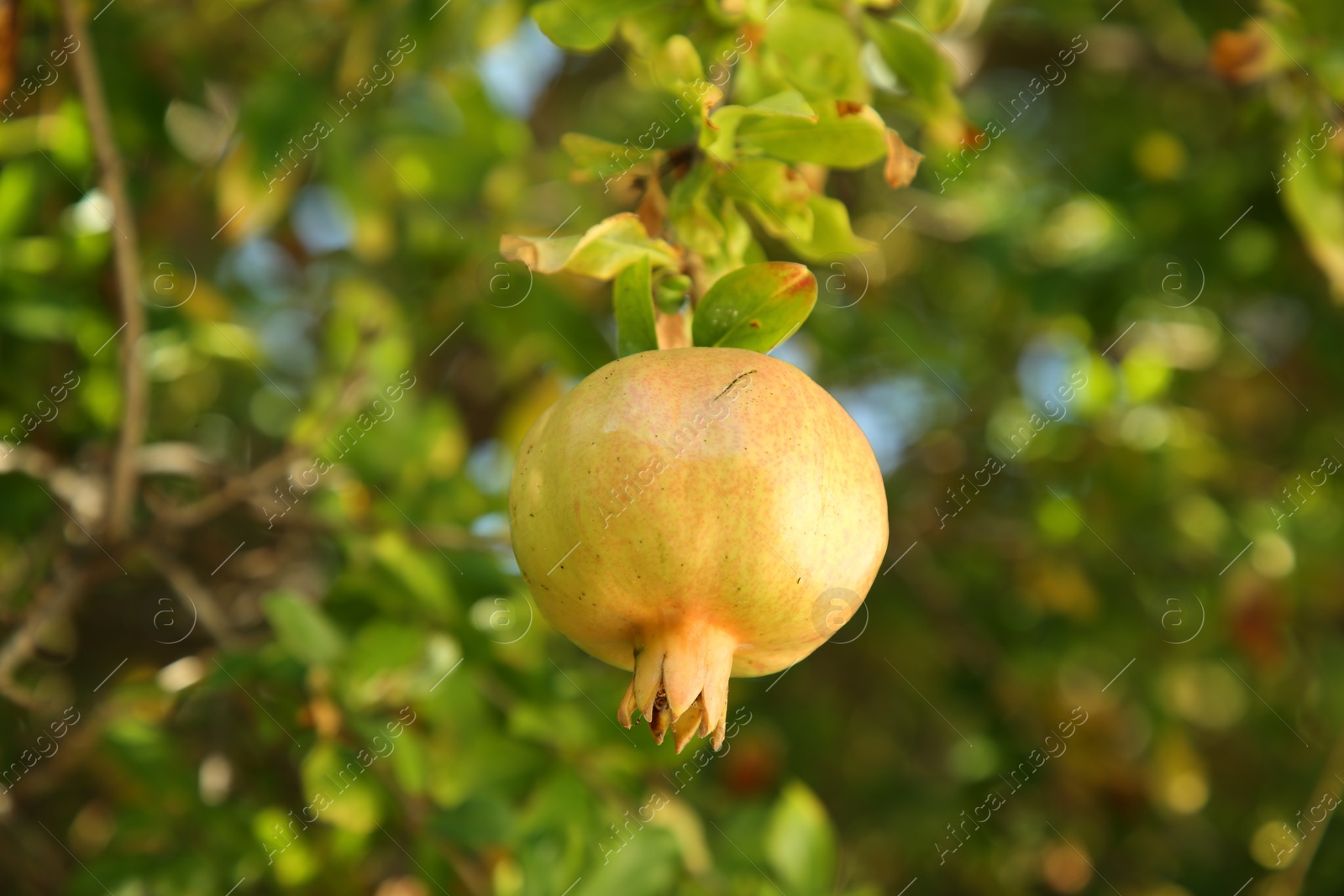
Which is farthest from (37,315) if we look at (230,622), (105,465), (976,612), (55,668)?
(976,612)

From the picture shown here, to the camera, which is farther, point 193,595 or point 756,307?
point 193,595

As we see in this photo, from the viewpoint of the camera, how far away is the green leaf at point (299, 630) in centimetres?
143

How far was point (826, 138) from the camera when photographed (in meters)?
1.03

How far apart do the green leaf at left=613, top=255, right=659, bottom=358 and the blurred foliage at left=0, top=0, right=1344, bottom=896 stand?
2 centimetres

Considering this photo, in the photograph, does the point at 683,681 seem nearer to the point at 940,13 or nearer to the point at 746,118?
the point at 746,118

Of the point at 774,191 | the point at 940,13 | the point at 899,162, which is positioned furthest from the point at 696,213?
the point at 940,13

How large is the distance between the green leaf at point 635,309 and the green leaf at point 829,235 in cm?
21

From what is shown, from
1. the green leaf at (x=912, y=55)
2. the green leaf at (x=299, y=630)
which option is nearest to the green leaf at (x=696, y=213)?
the green leaf at (x=912, y=55)

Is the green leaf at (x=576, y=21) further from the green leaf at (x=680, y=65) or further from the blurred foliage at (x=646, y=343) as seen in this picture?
the green leaf at (x=680, y=65)

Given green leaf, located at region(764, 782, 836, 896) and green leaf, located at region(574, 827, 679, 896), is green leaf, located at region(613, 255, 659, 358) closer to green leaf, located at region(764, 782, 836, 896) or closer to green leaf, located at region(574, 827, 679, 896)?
green leaf, located at region(574, 827, 679, 896)

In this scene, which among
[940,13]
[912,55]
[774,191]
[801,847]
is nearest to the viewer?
[774,191]

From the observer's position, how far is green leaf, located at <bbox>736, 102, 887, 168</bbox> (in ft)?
3.35

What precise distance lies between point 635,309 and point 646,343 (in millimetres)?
36

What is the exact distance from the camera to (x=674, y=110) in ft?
7.11
